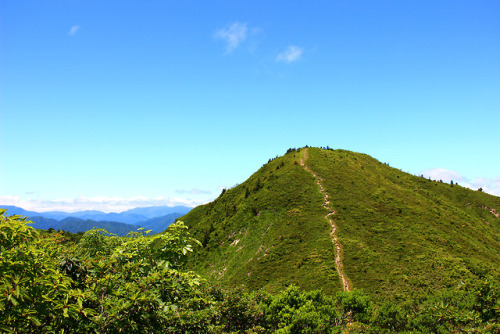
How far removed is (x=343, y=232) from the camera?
131 ft

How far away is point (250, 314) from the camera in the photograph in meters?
14.5

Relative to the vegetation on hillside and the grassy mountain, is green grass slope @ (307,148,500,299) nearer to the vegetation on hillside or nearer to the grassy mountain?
the grassy mountain

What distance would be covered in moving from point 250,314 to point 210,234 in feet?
146

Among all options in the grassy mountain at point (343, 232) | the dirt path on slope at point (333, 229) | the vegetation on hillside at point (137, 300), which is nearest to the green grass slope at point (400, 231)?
the grassy mountain at point (343, 232)

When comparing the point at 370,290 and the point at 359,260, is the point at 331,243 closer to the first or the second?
the point at 359,260

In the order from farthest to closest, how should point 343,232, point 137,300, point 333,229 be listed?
point 333,229 < point 343,232 < point 137,300

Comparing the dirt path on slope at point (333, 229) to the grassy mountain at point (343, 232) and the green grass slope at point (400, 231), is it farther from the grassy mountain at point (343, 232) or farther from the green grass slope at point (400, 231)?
the green grass slope at point (400, 231)

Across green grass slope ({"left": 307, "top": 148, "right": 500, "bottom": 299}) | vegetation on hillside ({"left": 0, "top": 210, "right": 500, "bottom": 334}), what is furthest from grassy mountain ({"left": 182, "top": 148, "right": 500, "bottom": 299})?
vegetation on hillside ({"left": 0, "top": 210, "right": 500, "bottom": 334})

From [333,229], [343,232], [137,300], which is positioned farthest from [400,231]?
[137,300]

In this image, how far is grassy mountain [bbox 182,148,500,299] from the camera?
32500mm

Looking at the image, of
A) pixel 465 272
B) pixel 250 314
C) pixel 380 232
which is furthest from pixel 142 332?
pixel 380 232

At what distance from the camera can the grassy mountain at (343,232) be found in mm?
32500

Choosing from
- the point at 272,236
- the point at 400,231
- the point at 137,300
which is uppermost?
the point at 137,300

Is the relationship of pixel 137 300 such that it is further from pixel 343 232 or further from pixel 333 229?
pixel 333 229
